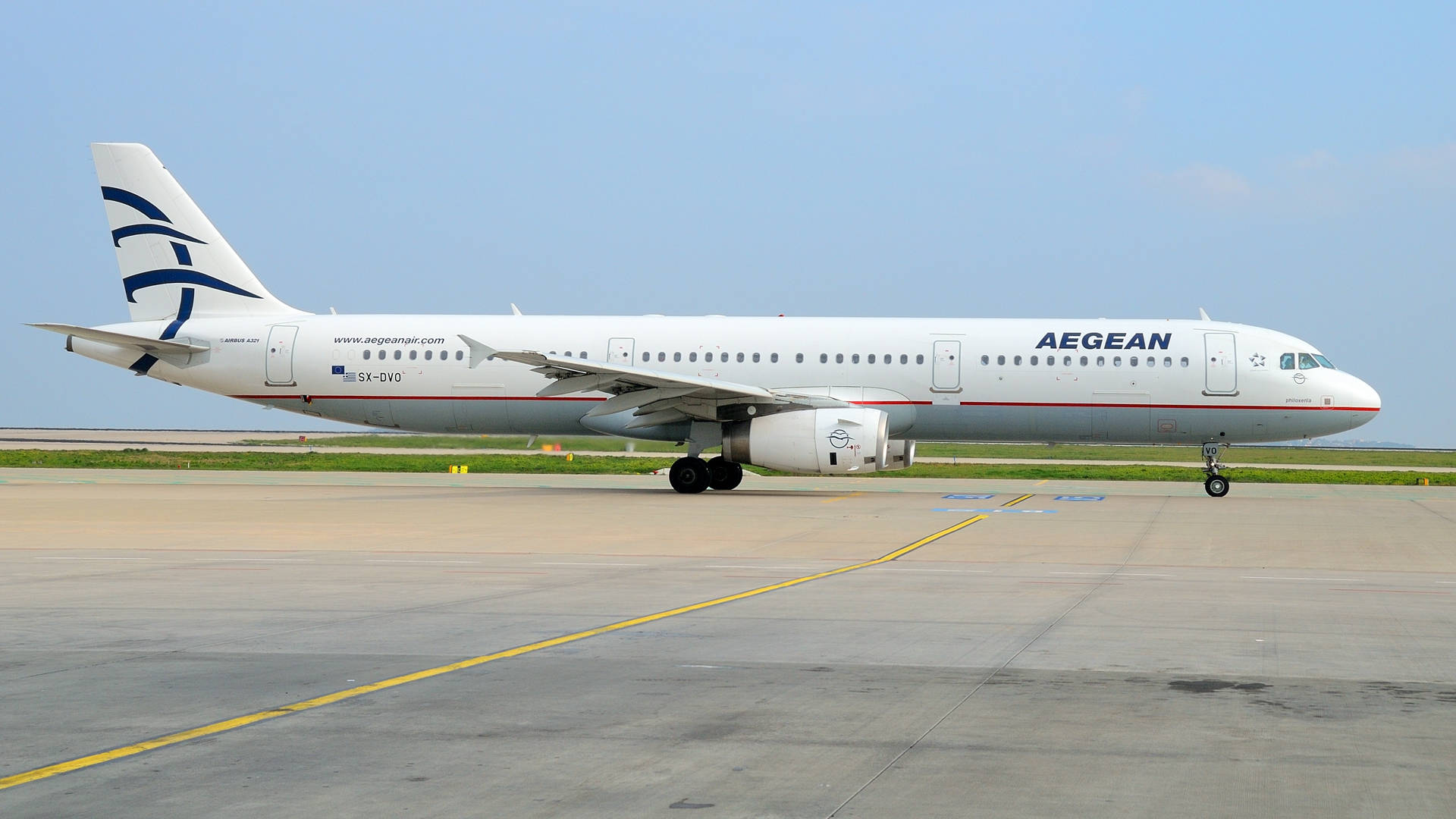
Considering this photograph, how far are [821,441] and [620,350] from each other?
545 centimetres

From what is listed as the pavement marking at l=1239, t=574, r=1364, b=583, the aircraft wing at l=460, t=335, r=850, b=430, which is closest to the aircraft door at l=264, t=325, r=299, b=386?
the aircraft wing at l=460, t=335, r=850, b=430

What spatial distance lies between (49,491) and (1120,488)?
2292 centimetres

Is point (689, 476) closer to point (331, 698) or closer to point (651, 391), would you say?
point (651, 391)

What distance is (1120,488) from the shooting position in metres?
30.6

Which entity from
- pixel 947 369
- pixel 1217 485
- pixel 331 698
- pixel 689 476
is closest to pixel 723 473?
pixel 689 476

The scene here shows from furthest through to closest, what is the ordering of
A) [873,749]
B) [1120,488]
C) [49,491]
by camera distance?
[1120,488] → [49,491] → [873,749]

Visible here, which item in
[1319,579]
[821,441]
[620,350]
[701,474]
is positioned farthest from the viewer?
[620,350]

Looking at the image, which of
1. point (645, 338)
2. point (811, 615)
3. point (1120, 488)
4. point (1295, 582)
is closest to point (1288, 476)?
point (1120, 488)

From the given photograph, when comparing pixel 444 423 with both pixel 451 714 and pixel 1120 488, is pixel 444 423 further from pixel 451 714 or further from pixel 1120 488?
pixel 451 714

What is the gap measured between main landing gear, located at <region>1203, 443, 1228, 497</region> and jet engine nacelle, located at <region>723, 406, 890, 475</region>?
6776 millimetres

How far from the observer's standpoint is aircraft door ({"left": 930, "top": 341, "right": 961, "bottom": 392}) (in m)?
26.7

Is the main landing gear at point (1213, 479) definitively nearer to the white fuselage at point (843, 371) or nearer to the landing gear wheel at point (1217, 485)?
the landing gear wheel at point (1217, 485)

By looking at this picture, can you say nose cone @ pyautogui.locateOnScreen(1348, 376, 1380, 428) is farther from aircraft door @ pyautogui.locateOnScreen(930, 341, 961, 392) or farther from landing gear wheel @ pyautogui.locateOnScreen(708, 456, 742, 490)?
landing gear wheel @ pyautogui.locateOnScreen(708, 456, 742, 490)

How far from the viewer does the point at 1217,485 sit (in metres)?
26.3
